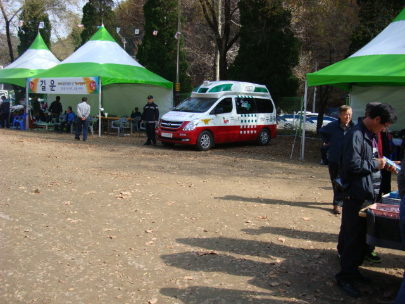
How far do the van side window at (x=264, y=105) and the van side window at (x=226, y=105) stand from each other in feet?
4.53

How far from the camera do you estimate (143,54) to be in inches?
984

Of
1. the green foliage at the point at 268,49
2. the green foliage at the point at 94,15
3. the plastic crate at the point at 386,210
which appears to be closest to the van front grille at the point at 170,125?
the green foliage at the point at 268,49

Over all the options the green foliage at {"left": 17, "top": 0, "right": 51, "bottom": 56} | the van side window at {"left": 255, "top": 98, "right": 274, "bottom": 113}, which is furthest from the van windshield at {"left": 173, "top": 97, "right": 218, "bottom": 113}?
the green foliage at {"left": 17, "top": 0, "right": 51, "bottom": 56}

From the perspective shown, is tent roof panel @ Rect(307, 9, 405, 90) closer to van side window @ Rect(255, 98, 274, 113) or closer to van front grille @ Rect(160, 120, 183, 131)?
van side window @ Rect(255, 98, 274, 113)

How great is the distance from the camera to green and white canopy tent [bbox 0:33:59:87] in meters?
22.7

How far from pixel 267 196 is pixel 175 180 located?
2.22 metres

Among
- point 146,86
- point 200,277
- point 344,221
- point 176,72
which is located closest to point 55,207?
point 200,277

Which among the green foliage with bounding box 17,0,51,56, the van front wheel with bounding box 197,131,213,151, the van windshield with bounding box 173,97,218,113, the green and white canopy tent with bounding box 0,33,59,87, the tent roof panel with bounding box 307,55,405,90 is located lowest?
the van front wheel with bounding box 197,131,213,151

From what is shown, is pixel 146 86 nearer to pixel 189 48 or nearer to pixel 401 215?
pixel 189 48

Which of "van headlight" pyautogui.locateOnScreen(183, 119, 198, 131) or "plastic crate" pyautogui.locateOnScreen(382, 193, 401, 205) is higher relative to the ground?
"van headlight" pyautogui.locateOnScreen(183, 119, 198, 131)

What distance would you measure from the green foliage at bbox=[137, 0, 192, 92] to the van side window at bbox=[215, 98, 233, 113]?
929 centimetres

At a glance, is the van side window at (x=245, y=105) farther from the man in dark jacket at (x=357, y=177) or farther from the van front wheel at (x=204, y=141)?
the man in dark jacket at (x=357, y=177)

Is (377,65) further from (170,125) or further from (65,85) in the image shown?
(65,85)

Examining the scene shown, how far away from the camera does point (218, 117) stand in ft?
49.4
